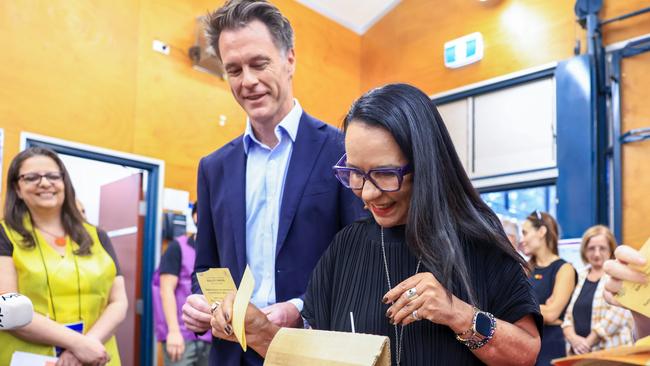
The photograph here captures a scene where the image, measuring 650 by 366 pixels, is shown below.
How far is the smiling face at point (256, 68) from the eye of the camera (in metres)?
1.61

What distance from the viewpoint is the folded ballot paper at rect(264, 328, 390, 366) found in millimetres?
933

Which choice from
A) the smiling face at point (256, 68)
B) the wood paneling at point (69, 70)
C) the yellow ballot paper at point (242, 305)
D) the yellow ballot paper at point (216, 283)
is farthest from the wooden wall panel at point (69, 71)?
the yellow ballot paper at point (242, 305)

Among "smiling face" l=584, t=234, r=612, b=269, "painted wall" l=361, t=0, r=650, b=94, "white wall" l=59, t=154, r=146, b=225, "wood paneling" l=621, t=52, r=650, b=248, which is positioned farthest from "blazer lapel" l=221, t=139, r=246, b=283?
"painted wall" l=361, t=0, r=650, b=94

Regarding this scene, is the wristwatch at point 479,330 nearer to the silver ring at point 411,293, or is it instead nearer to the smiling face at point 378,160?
the silver ring at point 411,293

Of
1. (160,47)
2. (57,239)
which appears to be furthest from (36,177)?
(160,47)

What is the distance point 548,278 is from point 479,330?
3367 mm

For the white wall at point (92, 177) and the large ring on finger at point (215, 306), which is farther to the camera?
the white wall at point (92, 177)

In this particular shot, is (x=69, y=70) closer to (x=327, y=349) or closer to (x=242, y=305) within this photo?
(x=242, y=305)

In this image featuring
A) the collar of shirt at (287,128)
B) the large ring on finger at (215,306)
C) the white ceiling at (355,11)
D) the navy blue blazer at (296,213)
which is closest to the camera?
the large ring on finger at (215,306)

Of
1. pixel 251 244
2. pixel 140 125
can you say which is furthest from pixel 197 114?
pixel 251 244

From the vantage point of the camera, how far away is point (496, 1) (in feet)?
21.8

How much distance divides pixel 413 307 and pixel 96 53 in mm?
4681

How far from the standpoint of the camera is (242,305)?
3.85 feet

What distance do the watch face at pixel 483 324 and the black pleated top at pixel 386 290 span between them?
0.08 meters
